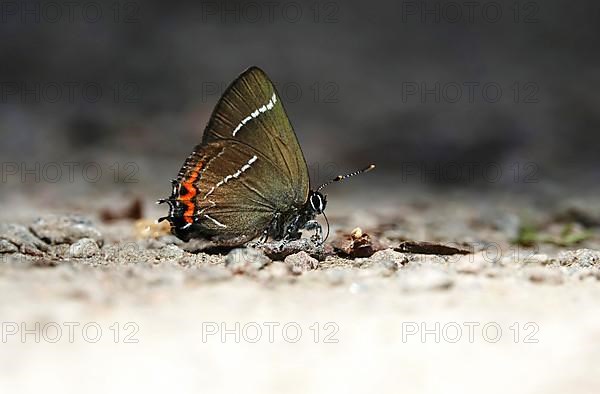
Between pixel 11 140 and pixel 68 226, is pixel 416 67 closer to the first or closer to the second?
pixel 11 140

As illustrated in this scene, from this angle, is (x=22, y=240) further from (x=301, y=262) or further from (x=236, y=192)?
(x=301, y=262)

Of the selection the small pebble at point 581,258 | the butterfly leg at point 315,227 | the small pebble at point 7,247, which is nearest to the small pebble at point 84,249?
the small pebble at point 7,247

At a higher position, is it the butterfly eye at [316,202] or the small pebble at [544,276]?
the butterfly eye at [316,202]

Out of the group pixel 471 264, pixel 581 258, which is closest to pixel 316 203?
pixel 471 264

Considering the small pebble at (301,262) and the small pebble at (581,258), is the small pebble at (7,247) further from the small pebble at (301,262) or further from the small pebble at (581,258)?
the small pebble at (581,258)

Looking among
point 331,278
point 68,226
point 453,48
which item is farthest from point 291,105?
point 331,278

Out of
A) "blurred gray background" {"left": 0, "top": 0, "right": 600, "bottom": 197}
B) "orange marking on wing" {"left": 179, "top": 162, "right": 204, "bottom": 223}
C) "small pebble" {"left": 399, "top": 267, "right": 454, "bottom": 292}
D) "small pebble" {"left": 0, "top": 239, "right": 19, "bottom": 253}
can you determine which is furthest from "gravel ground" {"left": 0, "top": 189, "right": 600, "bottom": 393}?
"blurred gray background" {"left": 0, "top": 0, "right": 600, "bottom": 197}

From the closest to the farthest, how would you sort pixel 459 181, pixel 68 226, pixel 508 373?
pixel 508 373 < pixel 68 226 < pixel 459 181
